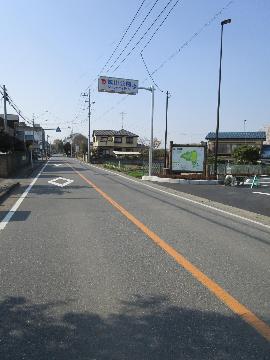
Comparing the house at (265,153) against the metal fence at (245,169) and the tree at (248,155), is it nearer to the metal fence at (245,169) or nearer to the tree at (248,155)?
the metal fence at (245,169)

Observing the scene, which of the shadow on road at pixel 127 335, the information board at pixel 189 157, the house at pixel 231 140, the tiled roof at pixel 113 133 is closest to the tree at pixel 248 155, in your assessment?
the house at pixel 231 140

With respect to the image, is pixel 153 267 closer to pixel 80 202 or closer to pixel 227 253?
pixel 227 253

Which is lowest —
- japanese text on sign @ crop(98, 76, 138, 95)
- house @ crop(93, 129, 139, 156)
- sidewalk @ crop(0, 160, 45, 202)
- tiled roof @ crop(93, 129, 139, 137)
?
sidewalk @ crop(0, 160, 45, 202)

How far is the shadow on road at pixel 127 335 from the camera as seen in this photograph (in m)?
3.65

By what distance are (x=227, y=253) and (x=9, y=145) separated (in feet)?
108

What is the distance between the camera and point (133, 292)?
5.25 metres

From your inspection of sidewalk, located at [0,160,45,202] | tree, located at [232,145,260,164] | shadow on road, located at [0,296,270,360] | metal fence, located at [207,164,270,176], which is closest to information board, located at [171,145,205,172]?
metal fence, located at [207,164,270,176]

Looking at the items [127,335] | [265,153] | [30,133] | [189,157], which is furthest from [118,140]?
[127,335]

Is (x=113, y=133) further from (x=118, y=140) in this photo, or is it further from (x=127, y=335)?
(x=127, y=335)

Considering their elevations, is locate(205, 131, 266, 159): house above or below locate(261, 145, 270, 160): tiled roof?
above

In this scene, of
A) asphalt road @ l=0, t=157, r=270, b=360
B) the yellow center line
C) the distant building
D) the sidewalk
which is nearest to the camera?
asphalt road @ l=0, t=157, r=270, b=360

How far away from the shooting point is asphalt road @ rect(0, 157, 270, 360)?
380 cm

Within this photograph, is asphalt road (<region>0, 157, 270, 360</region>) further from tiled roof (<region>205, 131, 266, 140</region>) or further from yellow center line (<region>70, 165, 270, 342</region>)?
tiled roof (<region>205, 131, 266, 140</region>)

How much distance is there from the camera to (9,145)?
37438 mm
